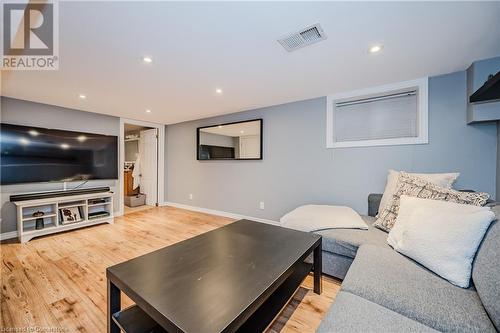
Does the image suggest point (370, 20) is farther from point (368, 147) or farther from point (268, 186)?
point (268, 186)

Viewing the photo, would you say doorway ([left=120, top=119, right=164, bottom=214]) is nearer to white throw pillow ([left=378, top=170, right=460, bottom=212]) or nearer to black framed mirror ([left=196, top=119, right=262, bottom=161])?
black framed mirror ([left=196, top=119, right=262, bottom=161])

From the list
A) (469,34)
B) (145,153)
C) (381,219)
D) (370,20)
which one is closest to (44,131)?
(145,153)

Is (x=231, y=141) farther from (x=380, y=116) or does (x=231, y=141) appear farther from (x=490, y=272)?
(x=490, y=272)

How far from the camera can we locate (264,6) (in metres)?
1.28

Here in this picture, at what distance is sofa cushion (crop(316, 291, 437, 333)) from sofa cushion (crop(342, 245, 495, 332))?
86 mm

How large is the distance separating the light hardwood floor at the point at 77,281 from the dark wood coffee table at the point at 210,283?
0.72 ft

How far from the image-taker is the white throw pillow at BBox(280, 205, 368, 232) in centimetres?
188

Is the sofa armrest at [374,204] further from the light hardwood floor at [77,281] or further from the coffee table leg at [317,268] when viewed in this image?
the coffee table leg at [317,268]

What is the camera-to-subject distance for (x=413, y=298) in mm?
967

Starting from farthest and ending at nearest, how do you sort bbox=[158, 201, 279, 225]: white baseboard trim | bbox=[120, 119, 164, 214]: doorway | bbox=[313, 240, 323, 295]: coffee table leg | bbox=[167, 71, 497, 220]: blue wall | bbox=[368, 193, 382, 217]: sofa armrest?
1. bbox=[120, 119, 164, 214]: doorway
2. bbox=[158, 201, 279, 225]: white baseboard trim
3. bbox=[368, 193, 382, 217]: sofa armrest
4. bbox=[167, 71, 497, 220]: blue wall
5. bbox=[313, 240, 323, 295]: coffee table leg

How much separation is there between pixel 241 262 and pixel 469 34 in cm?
241

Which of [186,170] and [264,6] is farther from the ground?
[264,6]

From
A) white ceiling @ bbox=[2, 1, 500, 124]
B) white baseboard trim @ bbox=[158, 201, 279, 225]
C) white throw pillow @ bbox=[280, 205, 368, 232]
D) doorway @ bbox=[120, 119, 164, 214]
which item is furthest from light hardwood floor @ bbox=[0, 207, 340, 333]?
white ceiling @ bbox=[2, 1, 500, 124]

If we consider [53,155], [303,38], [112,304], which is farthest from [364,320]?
[53,155]
